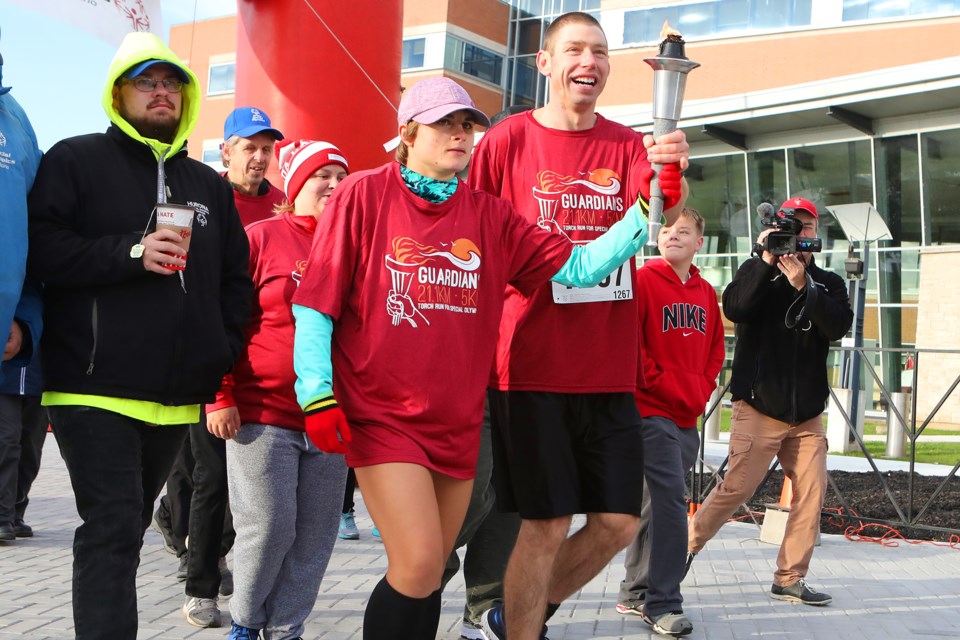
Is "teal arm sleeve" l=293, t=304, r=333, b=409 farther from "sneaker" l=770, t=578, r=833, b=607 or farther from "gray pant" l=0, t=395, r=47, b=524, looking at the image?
"gray pant" l=0, t=395, r=47, b=524

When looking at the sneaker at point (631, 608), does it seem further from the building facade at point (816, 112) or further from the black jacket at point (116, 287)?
the building facade at point (816, 112)

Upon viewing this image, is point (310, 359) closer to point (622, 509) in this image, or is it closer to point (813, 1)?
point (622, 509)

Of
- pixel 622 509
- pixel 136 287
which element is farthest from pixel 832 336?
pixel 136 287

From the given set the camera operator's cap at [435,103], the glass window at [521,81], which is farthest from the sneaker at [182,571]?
the glass window at [521,81]

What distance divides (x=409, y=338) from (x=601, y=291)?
1076 mm

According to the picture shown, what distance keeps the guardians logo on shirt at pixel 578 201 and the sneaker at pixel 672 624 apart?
2.14 metres

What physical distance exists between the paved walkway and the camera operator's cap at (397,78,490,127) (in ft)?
8.65

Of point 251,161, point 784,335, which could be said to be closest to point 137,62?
point 251,161

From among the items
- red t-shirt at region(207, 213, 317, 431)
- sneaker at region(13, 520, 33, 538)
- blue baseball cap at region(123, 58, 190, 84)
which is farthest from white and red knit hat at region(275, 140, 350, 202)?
sneaker at region(13, 520, 33, 538)

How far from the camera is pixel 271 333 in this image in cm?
478

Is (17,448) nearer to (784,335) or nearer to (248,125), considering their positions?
(248,125)

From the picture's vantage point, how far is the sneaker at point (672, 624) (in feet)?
18.0

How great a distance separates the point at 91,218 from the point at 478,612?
2589 millimetres

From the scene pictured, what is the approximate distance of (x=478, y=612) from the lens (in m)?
5.25
